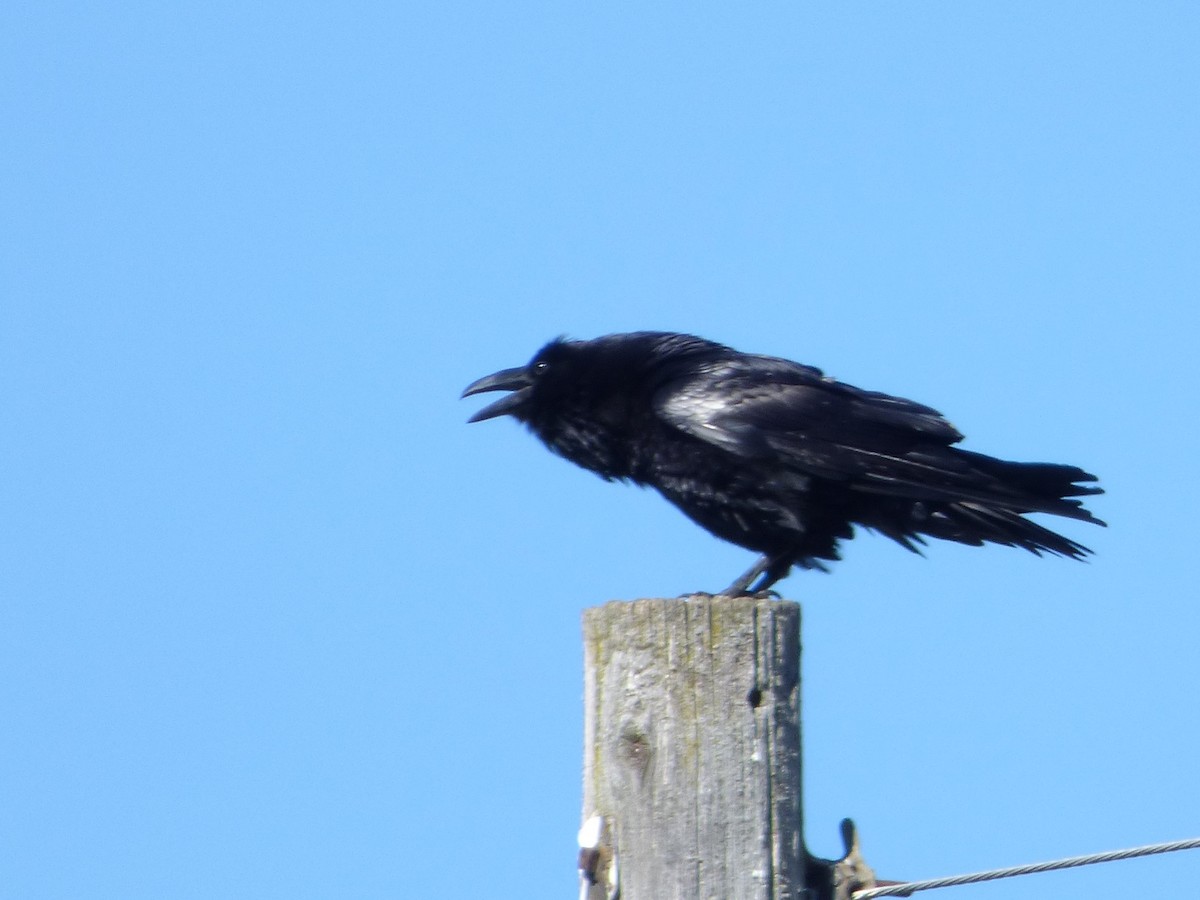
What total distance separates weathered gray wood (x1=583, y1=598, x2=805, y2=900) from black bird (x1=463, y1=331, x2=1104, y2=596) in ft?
9.19

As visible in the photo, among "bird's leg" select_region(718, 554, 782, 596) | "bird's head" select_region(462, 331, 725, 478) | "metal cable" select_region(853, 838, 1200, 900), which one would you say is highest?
"bird's head" select_region(462, 331, 725, 478)

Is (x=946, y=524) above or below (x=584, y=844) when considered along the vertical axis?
above

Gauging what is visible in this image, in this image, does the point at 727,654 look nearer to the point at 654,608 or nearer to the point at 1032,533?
the point at 654,608

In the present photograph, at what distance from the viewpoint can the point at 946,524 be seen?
6855 mm

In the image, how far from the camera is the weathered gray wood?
3590mm

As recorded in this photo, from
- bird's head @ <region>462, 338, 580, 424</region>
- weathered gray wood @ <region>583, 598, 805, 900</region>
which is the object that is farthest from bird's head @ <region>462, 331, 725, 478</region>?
weathered gray wood @ <region>583, 598, 805, 900</region>

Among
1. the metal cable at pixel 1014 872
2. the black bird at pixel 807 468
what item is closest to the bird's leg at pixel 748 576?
the black bird at pixel 807 468

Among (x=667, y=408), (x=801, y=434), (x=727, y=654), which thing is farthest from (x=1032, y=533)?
(x=727, y=654)

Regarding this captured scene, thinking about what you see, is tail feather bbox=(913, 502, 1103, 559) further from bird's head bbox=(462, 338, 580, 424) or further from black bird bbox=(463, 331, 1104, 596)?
bird's head bbox=(462, 338, 580, 424)

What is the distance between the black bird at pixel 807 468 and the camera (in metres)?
6.61

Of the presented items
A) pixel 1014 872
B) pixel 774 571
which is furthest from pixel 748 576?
pixel 1014 872

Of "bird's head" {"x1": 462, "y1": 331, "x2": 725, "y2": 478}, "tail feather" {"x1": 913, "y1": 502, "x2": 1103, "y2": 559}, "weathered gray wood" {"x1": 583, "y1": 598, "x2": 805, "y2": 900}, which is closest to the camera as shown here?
"weathered gray wood" {"x1": 583, "y1": 598, "x2": 805, "y2": 900}

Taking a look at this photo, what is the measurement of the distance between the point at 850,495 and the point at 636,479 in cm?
101

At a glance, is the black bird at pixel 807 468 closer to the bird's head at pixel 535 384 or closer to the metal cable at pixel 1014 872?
the bird's head at pixel 535 384
